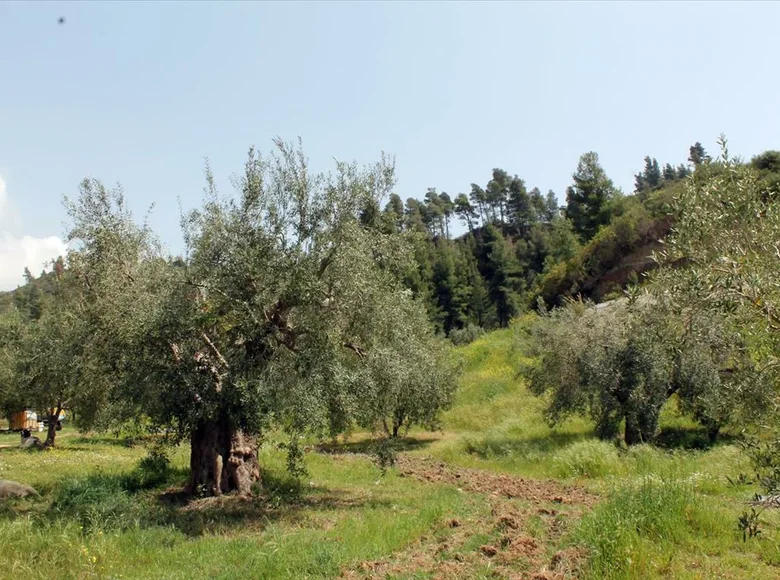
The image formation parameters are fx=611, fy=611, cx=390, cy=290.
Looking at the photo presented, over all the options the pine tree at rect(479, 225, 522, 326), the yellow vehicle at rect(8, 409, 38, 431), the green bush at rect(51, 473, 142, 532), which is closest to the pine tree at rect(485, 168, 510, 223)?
the pine tree at rect(479, 225, 522, 326)

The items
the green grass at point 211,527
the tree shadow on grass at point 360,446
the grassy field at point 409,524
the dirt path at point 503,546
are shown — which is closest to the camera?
the dirt path at point 503,546

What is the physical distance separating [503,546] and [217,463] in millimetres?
8293

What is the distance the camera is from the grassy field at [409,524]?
31.7 feet

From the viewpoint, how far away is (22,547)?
34.3 ft

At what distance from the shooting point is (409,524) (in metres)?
12.7

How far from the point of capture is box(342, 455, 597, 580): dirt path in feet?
31.0

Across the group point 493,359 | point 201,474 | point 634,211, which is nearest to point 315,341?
point 201,474

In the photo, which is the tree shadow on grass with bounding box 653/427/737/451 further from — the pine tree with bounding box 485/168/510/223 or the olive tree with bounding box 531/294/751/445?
the pine tree with bounding box 485/168/510/223

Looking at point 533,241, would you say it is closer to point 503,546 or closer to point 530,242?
point 530,242

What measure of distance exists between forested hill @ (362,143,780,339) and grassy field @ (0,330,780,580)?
596cm

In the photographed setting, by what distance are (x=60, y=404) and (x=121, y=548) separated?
24.7 meters

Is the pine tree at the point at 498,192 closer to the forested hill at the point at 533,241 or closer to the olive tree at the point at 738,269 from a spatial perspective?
the forested hill at the point at 533,241

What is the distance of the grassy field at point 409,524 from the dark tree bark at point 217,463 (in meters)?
0.57

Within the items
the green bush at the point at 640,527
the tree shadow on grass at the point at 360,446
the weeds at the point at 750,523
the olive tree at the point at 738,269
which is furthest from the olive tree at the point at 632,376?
the weeds at the point at 750,523
